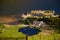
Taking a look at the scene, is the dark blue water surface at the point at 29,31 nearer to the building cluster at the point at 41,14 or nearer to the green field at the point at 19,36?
the green field at the point at 19,36

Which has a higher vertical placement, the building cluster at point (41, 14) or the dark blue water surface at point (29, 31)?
the building cluster at point (41, 14)

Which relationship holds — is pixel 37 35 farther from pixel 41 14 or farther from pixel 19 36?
pixel 41 14

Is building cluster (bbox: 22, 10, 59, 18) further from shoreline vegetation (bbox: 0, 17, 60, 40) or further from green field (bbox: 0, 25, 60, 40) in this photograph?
green field (bbox: 0, 25, 60, 40)

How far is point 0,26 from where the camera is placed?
116 cm

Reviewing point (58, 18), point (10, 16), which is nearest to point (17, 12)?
point (10, 16)

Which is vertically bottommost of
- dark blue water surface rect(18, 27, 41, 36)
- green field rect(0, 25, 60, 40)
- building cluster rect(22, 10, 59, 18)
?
green field rect(0, 25, 60, 40)

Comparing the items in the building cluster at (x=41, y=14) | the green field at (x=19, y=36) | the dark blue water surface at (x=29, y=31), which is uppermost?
the building cluster at (x=41, y=14)

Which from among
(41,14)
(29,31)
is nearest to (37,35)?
(29,31)

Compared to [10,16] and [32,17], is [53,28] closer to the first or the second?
[32,17]

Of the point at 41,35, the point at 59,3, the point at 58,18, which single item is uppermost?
the point at 59,3

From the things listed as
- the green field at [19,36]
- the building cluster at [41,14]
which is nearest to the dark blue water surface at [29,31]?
the green field at [19,36]

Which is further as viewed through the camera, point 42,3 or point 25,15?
point 42,3

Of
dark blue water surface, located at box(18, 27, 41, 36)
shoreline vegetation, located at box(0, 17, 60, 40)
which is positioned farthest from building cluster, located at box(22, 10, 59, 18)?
dark blue water surface, located at box(18, 27, 41, 36)

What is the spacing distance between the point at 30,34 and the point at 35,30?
0.07 metres
